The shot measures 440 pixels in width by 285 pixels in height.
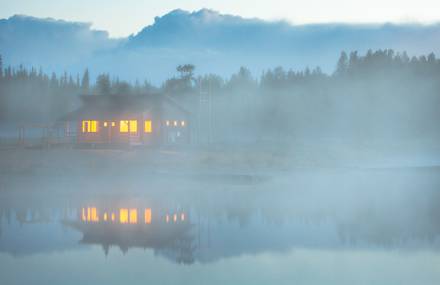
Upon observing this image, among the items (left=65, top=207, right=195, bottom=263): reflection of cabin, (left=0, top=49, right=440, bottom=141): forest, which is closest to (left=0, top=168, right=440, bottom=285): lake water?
(left=65, top=207, right=195, bottom=263): reflection of cabin

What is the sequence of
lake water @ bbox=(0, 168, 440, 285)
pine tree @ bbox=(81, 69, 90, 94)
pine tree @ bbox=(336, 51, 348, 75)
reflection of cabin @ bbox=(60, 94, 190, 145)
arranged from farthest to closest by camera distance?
1. pine tree @ bbox=(81, 69, 90, 94)
2. pine tree @ bbox=(336, 51, 348, 75)
3. reflection of cabin @ bbox=(60, 94, 190, 145)
4. lake water @ bbox=(0, 168, 440, 285)

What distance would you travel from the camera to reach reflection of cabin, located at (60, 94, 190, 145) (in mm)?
58344

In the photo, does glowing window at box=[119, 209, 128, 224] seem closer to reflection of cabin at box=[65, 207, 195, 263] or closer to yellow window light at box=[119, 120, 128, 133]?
reflection of cabin at box=[65, 207, 195, 263]

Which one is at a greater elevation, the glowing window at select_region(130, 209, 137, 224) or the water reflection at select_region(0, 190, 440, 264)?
the glowing window at select_region(130, 209, 137, 224)

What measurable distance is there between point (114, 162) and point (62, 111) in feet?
292

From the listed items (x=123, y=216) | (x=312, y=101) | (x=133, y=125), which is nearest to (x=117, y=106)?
(x=133, y=125)

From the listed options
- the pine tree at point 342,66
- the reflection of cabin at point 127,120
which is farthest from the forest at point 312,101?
the reflection of cabin at point 127,120

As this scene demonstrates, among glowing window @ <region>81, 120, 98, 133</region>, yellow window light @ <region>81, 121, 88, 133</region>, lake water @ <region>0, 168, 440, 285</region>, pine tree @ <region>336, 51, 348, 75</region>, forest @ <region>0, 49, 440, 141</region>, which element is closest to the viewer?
lake water @ <region>0, 168, 440, 285</region>

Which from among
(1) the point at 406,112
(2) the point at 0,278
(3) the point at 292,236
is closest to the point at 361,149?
(1) the point at 406,112

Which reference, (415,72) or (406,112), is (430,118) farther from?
(415,72)

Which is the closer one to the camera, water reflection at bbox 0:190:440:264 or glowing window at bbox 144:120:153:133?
water reflection at bbox 0:190:440:264

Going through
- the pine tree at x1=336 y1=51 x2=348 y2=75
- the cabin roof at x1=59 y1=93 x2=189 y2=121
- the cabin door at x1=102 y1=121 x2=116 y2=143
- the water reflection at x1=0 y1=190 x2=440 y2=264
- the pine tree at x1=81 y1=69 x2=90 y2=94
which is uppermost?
the pine tree at x1=336 y1=51 x2=348 y2=75

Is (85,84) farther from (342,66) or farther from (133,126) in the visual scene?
(133,126)

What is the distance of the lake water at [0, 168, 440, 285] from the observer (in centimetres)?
1769
